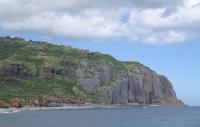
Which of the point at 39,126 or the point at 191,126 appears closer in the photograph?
the point at 39,126

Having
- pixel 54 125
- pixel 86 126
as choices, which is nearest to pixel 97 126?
pixel 86 126

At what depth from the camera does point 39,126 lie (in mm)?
127688

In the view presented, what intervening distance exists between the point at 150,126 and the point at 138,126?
3.56 m

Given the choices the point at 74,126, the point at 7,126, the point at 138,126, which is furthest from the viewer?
the point at 138,126

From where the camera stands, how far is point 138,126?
143m

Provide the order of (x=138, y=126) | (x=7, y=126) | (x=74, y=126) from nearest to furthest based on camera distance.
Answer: (x=7, y=126) → (x=74, y=126) → (x=138, y=126)

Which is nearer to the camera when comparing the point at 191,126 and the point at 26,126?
the point at 26,126

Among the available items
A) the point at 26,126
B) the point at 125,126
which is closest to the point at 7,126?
the point at 26,126

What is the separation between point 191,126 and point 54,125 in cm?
4047

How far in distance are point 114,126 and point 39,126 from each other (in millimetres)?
23497

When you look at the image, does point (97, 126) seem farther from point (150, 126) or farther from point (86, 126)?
point (150, 126)

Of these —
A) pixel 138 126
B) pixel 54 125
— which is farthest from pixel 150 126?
pixel 54 125

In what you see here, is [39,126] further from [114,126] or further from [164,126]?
[164,126]

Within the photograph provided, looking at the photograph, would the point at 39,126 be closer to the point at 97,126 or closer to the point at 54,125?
the point at 54,125
